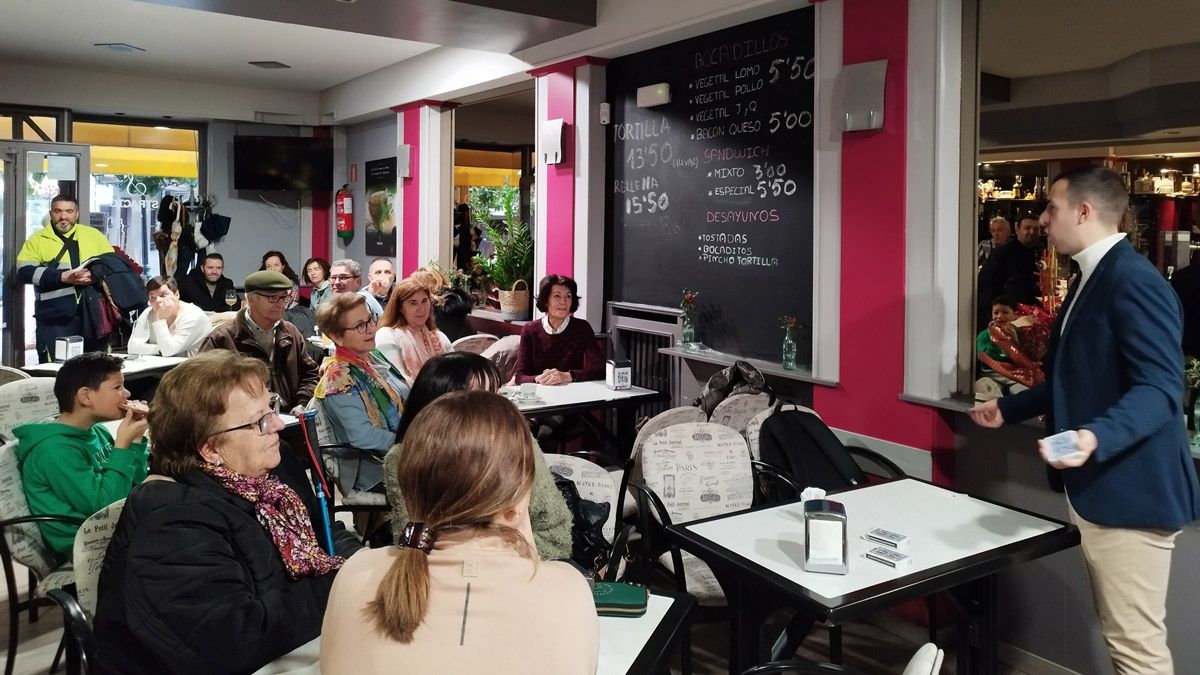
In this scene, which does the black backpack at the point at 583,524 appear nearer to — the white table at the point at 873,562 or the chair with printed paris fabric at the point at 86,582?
the white table at the point at 873,562

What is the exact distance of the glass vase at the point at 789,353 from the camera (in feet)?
14.4

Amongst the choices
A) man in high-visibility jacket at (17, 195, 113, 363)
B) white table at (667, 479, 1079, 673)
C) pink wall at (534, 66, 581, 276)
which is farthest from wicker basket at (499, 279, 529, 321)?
white table at (667, 479, 1079, 673)

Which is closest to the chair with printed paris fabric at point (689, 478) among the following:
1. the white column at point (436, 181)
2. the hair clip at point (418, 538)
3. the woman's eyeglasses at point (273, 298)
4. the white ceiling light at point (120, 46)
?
the hair clip at point (418, 538)

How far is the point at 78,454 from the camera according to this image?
2.81 m

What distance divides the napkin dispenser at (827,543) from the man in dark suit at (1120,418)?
58cm

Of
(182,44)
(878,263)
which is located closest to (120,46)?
(182,44)

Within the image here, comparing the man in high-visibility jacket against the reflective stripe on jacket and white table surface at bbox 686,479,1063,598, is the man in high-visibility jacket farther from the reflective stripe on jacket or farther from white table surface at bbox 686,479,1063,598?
white table surface at bbox 686,479,1063,598

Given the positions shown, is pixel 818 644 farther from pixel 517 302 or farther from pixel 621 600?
pixel 517 302

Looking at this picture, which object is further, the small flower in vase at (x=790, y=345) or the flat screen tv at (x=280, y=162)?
the flat screen tv at (x=280, y=162)

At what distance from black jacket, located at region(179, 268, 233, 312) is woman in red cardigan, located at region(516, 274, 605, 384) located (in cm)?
374

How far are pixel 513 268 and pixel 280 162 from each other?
4147 mm

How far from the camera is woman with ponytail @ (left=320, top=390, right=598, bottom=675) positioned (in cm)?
128

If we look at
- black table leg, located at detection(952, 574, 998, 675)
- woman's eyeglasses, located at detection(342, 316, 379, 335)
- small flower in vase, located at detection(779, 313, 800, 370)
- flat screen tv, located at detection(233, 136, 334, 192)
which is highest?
flat screen tv, located at detection(233, 136, 334, 192)

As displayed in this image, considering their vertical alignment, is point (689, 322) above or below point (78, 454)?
above
